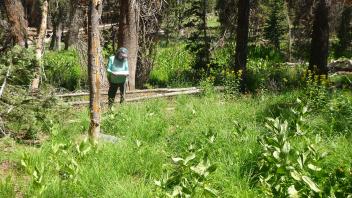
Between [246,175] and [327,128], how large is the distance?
86.8 inches

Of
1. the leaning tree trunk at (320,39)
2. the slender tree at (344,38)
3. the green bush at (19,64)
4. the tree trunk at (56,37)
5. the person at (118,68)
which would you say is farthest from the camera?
the tree trunk at (56,37)

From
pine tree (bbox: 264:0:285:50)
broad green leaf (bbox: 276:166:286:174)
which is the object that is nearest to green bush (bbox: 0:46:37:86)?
broad green leaf (bbox: 276:166:286:174)

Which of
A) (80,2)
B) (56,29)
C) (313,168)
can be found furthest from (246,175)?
(56,29)

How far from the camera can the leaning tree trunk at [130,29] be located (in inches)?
497

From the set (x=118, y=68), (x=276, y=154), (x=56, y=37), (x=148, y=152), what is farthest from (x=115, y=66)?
(x=56, y=37)

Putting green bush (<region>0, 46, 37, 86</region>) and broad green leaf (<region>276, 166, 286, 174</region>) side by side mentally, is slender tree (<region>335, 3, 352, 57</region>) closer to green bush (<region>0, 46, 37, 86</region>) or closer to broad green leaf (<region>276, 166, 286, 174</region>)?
green bush (<region>0, 46, 37, 86</region>)

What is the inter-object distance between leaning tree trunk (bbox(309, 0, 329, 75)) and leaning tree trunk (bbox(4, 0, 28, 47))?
7.90 meters

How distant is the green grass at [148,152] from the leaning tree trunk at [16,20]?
4.61m

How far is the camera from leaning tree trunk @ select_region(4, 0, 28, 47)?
12.0 metres

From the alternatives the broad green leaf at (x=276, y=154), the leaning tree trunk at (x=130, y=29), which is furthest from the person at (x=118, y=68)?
the broad green leaf at (x=276, y=154)

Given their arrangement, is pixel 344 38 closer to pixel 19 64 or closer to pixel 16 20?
pixel 16 20

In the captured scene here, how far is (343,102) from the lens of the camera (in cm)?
733

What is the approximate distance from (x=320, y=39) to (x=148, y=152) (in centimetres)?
884

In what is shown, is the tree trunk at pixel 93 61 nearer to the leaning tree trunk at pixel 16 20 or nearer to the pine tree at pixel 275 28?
the leaning tree trunk at pixel 16 20
